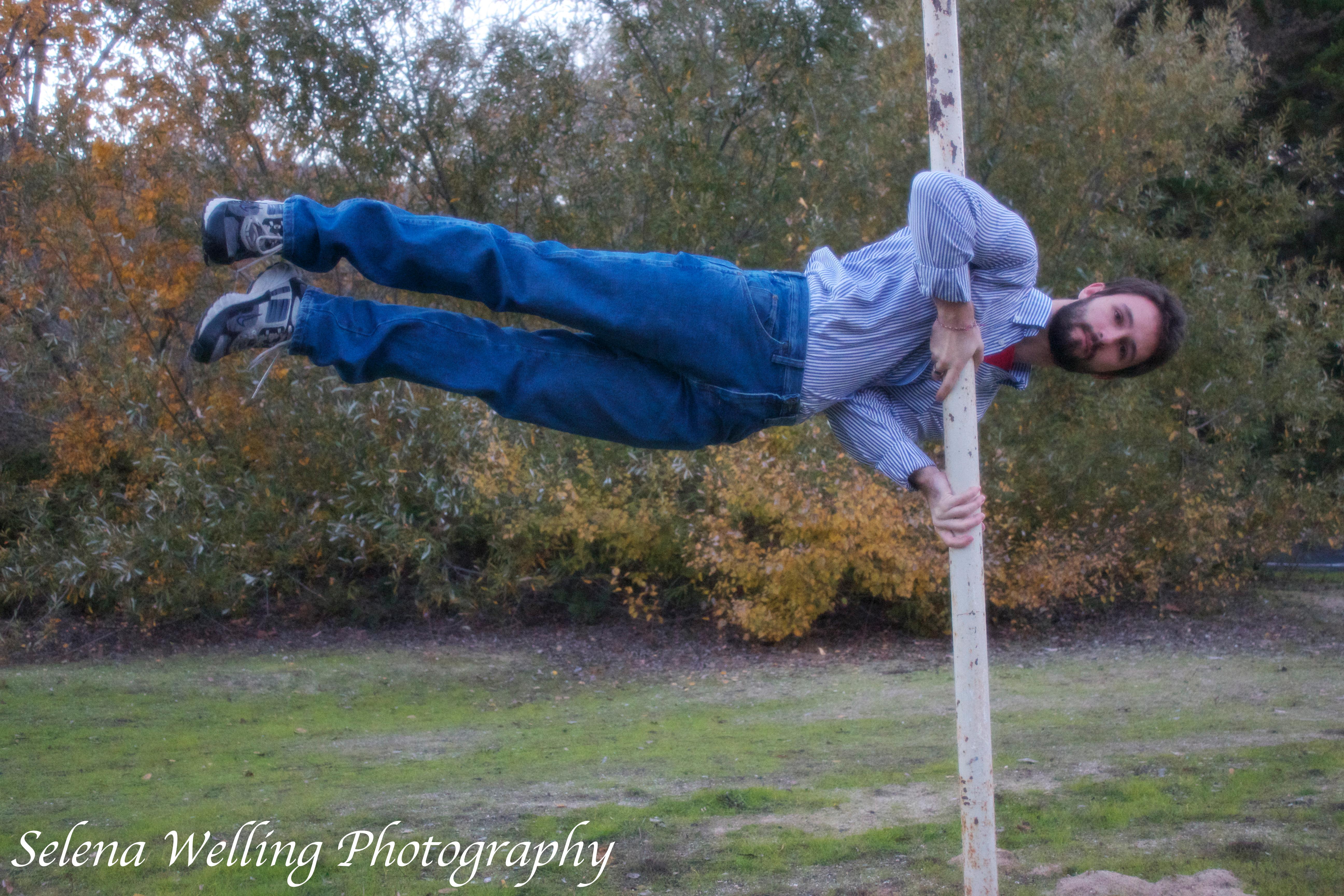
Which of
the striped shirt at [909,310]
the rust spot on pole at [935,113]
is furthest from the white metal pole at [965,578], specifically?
the striped shirt at [909,310]

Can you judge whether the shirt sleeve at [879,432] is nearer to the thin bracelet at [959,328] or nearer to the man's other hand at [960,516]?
the man's other hand at [960,516]

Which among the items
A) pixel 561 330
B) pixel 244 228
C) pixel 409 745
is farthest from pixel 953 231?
pixel 409 745

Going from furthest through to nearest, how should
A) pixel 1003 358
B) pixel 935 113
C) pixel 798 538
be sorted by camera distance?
pixel 798 538 < pixel 1003 358 < pixel 935 113

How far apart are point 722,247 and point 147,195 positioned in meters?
4.22

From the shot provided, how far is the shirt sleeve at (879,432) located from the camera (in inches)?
107

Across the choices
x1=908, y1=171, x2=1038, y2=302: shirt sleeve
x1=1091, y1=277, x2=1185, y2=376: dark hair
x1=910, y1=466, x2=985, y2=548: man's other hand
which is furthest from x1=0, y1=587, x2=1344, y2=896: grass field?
x1=908, y1=171, x2=1038, y2=302: shirt sleeve

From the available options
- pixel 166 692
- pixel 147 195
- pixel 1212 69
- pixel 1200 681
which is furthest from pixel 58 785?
pixel 1212 69

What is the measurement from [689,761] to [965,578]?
2.60 meters

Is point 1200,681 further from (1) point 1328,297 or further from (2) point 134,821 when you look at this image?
(2) point 134,821

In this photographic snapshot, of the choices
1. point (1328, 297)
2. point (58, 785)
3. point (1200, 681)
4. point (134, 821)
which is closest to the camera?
point (134, 821)

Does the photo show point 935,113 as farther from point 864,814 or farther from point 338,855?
point 338,855

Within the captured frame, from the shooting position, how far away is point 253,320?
2.62 metres

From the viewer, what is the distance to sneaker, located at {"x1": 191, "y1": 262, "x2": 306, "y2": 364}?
2.61m

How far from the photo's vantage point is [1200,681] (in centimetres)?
634
